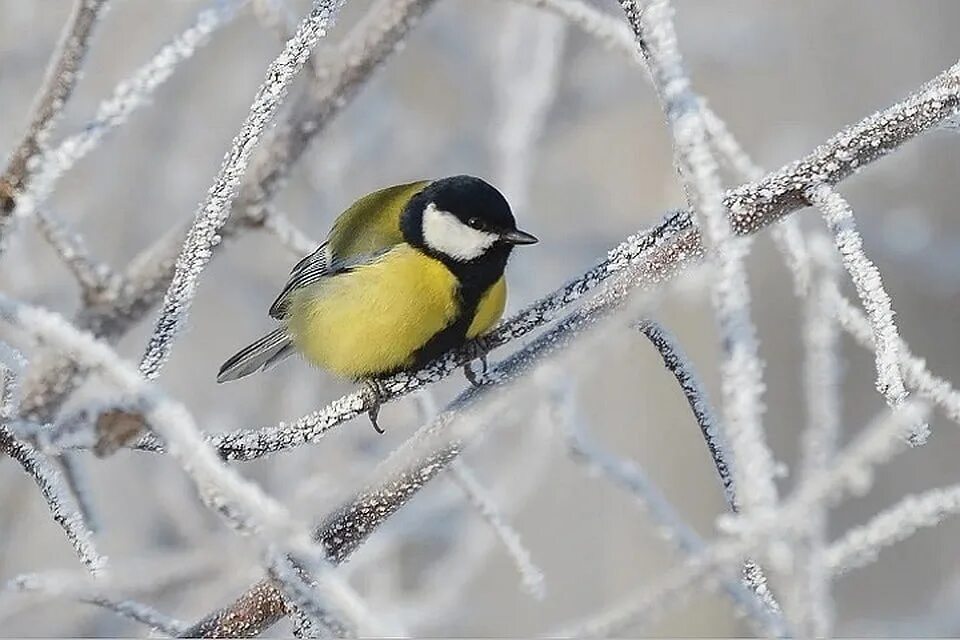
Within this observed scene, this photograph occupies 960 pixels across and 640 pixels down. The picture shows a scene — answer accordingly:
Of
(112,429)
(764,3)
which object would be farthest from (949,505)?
(764,3)

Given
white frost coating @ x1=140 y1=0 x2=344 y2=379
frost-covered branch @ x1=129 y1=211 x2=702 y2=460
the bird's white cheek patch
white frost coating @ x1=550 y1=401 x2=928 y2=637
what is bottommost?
white frost coating @ x1=550 y1=401 x2=928 y2=637

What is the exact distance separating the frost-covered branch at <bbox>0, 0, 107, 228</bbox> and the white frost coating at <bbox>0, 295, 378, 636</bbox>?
0.31 metres

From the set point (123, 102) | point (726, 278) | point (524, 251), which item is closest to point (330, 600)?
point (726, 278)

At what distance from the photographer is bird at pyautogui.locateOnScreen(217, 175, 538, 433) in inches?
51.7

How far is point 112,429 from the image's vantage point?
53cm

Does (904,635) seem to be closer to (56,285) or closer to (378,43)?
(378,43)

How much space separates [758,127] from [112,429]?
8.36ft

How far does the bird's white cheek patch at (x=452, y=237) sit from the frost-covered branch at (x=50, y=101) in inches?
24.8

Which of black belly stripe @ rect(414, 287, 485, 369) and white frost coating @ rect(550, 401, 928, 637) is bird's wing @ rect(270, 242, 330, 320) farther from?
white frost coating @ rect(550, 401, 928, 637)

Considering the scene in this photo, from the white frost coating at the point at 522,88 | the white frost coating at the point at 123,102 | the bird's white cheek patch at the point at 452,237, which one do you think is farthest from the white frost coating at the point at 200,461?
the white frost coating at the point at 522,88

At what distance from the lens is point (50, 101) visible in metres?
0.79

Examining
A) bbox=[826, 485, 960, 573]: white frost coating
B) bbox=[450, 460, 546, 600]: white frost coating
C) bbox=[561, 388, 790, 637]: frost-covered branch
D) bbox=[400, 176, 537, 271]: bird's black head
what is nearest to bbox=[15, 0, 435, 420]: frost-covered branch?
bbox=[400, 176, 537, 271]: bird's black head

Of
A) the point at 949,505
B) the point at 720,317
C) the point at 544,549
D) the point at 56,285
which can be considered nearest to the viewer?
the point at 720,317

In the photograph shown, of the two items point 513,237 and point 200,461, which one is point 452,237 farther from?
point 200,461
